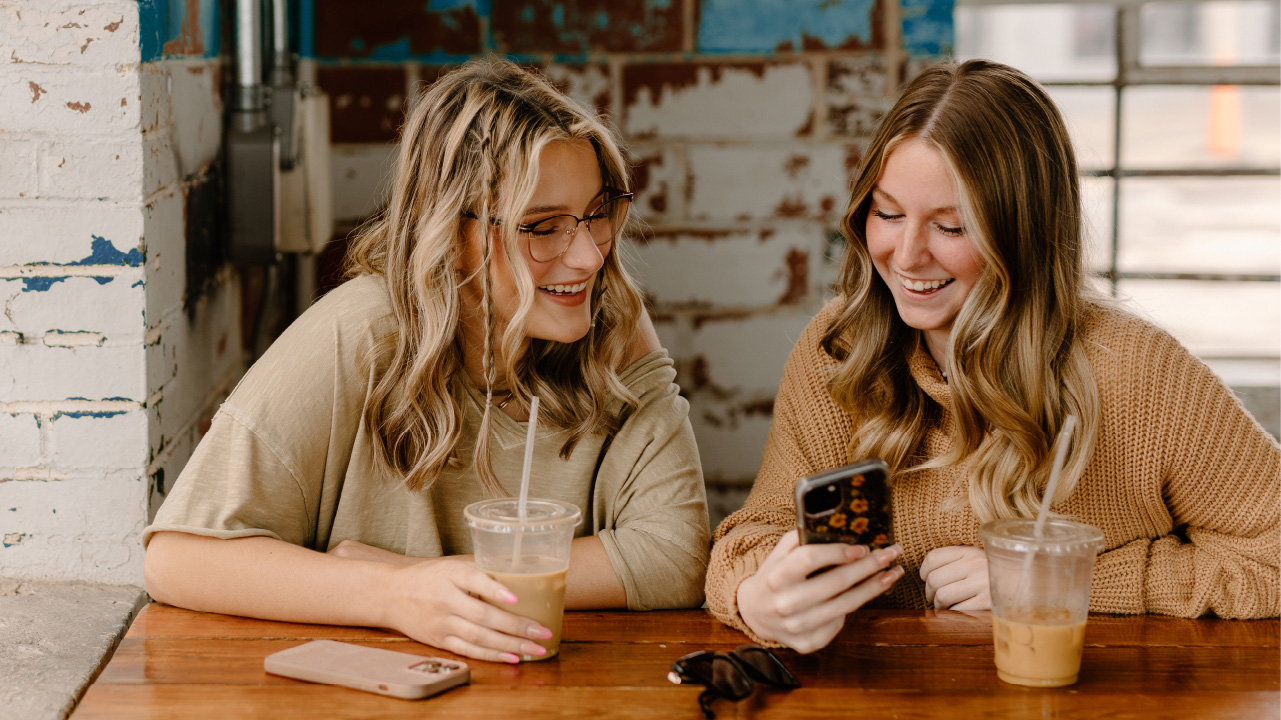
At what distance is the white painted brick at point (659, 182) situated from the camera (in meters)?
2.59

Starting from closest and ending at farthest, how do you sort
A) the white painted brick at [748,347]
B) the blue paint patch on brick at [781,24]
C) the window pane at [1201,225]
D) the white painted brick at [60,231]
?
the white painted brick at [60,231] < the blue paint patch on brick at [781,24] < the white painted brick at [748,347] < the window pane at [1201,225]

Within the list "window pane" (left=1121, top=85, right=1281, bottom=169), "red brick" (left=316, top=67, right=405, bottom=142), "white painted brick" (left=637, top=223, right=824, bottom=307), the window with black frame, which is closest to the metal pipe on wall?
"red brick" (left=316, top=67, right=405, bottom=142)

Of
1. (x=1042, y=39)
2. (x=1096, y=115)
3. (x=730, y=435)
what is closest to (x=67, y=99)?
(x=730, y=435)

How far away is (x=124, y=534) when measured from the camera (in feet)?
5.46

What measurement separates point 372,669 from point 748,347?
1.59 m

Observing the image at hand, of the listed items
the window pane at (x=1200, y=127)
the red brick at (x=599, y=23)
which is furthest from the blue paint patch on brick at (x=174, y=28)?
the window pane at (x=1200, y=127)

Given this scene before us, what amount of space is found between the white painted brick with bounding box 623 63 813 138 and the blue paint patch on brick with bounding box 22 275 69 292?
4.24ft

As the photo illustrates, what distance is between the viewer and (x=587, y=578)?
1454mm

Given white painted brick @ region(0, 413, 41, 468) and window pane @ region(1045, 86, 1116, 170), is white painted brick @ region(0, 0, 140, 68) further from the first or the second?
window pane @ region(1045, 86, 1116, 170)

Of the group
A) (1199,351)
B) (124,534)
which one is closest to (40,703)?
(124,534)

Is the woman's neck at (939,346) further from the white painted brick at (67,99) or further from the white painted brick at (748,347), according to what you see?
the white painted brick at (67,99)

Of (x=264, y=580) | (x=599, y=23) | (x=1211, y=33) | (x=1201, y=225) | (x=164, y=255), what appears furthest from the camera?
(x=1201, y=225)

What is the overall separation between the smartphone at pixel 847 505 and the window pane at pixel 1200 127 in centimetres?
205

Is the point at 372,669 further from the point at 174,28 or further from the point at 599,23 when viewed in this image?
the point at 599,23
